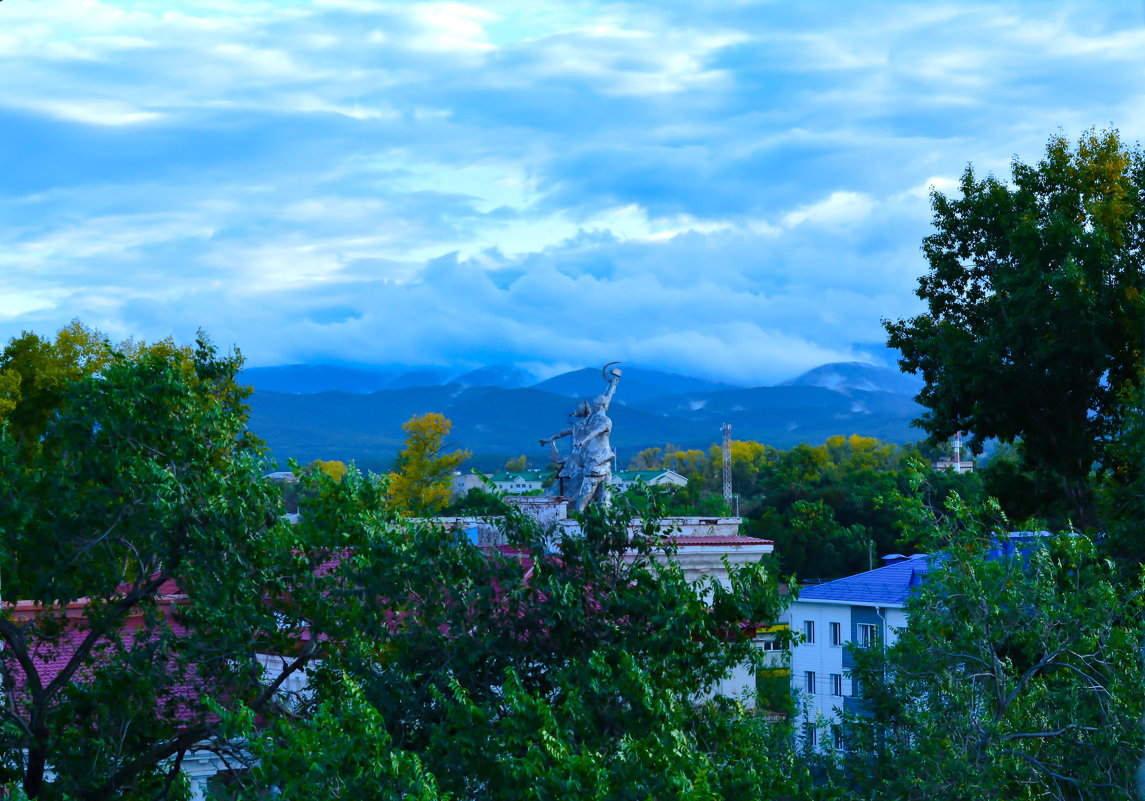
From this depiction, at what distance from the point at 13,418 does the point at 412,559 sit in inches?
1146

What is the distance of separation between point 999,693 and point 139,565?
8529 millimetres

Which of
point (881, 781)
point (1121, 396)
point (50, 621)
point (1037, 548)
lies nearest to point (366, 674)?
point (50, 621)

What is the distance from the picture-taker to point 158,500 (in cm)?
1218

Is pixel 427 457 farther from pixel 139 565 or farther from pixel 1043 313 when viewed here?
pixel 139 565

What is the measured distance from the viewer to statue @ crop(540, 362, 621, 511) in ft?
74.7

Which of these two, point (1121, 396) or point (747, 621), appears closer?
point (747, 621)

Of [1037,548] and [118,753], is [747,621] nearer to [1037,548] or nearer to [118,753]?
[1037,548]

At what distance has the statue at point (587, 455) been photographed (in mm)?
22767

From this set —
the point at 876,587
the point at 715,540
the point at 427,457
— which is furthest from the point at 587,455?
the point at 427,457

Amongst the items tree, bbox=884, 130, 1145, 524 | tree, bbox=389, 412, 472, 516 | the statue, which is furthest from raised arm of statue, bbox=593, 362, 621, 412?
tree, bbox=389, 412, 472, 516

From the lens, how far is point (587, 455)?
22953 mm

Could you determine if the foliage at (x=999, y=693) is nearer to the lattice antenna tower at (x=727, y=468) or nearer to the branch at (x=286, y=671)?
the branch at (x=286, y=671)

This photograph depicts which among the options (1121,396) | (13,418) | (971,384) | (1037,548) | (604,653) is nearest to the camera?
(604,653)

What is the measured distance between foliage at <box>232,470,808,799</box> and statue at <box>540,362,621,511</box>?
31.5 feet
